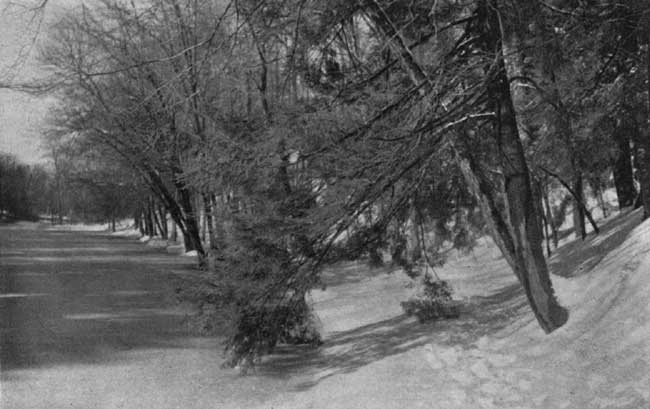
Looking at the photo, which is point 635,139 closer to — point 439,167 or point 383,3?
point 439,167

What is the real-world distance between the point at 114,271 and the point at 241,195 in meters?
13.7

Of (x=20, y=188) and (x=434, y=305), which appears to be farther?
(x=20, y=188)

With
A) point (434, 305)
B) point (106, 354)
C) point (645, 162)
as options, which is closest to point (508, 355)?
point (434, 305)

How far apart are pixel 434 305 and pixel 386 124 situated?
3.76 metres

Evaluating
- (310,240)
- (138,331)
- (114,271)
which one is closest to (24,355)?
(138,331)

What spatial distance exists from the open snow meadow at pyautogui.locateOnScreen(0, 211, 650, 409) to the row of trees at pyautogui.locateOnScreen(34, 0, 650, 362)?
70cm

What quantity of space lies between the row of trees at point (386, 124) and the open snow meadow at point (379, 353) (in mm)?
700

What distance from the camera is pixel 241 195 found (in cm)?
991

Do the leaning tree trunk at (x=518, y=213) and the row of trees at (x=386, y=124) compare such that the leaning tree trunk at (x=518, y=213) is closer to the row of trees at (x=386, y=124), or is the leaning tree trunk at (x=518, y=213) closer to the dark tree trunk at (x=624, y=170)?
the row of trees at (x=386, y=124)

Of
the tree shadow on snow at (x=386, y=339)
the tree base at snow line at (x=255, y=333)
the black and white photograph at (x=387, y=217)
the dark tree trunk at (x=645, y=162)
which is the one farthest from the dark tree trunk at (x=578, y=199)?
the tree base at snow line at (x=255, y=333)

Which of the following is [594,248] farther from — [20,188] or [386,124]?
[20,188]

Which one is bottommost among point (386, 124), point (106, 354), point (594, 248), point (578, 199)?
point (106, 354)

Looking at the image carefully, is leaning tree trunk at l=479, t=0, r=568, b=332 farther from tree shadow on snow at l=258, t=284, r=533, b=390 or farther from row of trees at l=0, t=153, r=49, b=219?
row of trees at l=0, t=153, r=49, b=219

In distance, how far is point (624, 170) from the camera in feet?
51.0
